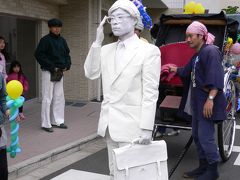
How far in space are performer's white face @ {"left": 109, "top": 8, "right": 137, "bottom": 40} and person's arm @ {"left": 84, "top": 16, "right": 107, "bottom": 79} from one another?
0.39ft

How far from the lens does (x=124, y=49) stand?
3.35 m

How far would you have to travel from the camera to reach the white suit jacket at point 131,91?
3230mm

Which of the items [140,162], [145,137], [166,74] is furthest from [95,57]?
[166,74]

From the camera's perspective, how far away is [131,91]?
3289 millimetres

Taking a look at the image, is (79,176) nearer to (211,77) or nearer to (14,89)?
(14,89)

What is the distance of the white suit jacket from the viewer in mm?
3230

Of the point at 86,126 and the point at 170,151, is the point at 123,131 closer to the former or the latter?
the point at 170,151

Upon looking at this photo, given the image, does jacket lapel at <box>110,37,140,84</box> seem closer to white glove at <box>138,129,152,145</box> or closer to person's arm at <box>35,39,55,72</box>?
white glove at <box>138,129,152,145</box>

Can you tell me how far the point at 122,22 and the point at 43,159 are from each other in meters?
2.79

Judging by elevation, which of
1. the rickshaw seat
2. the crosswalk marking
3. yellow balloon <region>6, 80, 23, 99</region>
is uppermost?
yellow balloon <region>6, 80, 23, 99</region>

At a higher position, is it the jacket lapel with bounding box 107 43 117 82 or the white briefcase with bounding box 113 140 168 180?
the jacket lapel with bounding box 107 43 117 82

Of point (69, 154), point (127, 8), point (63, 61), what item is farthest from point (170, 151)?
point (127, 8)

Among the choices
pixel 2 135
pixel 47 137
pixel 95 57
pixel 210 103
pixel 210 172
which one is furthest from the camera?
pixel 47 137

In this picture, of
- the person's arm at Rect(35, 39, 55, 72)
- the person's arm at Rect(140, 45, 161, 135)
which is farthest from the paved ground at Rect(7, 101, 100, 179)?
the person's arm at Rect(140, 45, 161, 135)
